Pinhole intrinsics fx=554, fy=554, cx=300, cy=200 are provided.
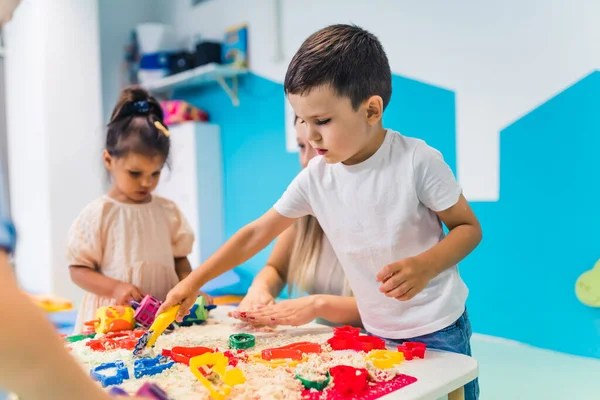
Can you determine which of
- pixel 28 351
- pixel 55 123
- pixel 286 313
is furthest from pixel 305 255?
pixel 55 123

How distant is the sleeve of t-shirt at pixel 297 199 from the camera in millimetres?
962

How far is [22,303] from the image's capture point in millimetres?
323

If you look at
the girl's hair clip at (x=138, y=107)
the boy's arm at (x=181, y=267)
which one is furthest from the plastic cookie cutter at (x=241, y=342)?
the girl's hair clip at (x=138, y=107)

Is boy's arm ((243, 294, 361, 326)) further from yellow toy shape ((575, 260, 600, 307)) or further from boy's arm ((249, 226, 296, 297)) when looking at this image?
yellow toy shape ((575, 260, 600, 307))

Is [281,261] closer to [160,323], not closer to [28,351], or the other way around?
[160,323]

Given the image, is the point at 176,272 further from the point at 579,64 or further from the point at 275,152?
the point at 275,152

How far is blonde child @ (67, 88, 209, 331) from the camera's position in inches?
49.0

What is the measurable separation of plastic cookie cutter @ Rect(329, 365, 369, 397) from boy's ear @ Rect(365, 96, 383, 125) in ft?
1.25

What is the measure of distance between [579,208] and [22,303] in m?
1.92

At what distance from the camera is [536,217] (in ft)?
6.62

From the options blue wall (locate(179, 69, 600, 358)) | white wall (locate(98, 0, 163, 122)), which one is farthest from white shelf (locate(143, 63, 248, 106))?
blue wall (locate(179, 69, 600, 358))

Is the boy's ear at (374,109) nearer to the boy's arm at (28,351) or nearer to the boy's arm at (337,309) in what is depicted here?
the boy's arm at (337,309)

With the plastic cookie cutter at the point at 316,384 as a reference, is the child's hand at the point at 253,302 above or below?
below

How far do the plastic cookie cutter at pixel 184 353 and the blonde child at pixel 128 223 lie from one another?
46 centimetres
